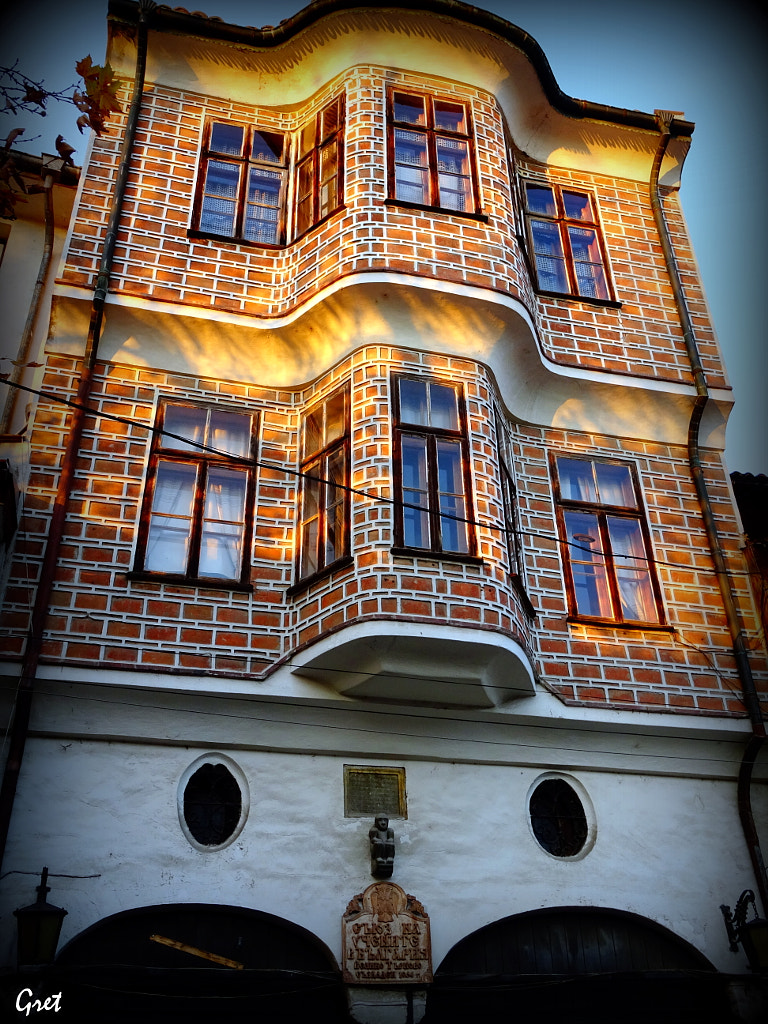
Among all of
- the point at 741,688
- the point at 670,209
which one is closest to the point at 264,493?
the point at 741,688

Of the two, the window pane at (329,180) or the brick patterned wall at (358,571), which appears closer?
the brick patterned wall at (358,571)

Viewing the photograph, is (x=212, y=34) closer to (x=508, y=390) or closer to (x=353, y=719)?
(x=508, y=390)

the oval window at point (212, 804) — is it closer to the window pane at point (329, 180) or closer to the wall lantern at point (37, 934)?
the wall lantern at point (37, 934)

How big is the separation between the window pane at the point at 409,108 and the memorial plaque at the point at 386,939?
8534 millimetres

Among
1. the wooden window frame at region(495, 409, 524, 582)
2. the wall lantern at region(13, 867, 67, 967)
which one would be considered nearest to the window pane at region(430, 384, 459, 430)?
the wooden window frame at region(495, 409, 524, 582)

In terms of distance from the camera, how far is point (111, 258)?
400 inches

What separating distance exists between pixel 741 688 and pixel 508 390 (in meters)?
3.91

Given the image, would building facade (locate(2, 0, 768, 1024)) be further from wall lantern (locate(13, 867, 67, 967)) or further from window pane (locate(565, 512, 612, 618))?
wall lantern (locate(13, 867, 67, 967))

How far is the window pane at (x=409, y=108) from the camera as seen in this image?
1164 centimetres

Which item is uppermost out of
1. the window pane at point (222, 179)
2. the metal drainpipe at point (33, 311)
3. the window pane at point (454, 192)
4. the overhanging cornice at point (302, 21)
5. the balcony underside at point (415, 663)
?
the overhanging cornice at point (302, 21)

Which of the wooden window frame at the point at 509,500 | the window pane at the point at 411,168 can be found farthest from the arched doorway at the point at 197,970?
the window pane at the point at 411,168

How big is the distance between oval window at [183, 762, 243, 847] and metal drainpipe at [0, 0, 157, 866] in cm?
140

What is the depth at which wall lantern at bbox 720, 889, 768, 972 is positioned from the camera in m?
8.46

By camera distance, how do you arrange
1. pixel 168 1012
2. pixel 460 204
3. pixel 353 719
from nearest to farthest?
pixel 168 1012
pixel 353 719
pixel 460 204
